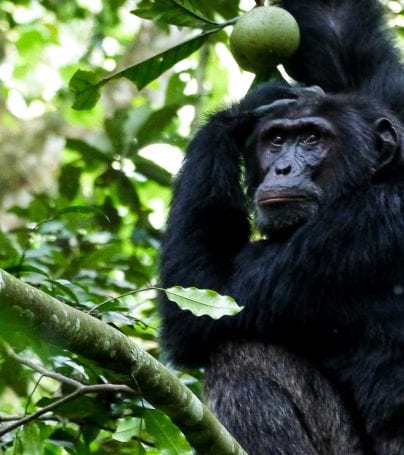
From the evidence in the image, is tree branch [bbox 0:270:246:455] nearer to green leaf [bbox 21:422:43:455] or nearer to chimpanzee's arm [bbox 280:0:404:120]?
green leaf [bbox 21:422:43:455]

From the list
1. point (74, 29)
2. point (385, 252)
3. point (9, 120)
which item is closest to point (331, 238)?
point (385, 252)

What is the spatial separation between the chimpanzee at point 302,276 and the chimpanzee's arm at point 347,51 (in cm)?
35

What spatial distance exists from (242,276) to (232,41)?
1.27 m

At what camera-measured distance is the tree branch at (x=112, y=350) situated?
3.20 metres

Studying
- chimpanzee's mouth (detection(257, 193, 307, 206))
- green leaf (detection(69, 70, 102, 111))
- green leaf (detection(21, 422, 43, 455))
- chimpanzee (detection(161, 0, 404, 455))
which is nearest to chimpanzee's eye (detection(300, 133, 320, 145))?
chimpanzee (detection(161, 0, 404, 455))

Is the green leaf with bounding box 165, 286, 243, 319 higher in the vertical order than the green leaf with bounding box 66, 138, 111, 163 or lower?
lower

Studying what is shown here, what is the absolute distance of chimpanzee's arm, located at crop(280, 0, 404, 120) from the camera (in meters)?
6.50

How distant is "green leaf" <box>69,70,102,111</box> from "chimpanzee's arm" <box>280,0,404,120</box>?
1.31 m

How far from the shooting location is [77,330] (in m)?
3.46

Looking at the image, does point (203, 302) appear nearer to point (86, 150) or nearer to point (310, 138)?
point (310, 138)

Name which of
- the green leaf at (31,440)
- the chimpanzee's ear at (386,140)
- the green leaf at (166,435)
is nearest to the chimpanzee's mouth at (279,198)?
the chimpanzee's ear at (386,140)

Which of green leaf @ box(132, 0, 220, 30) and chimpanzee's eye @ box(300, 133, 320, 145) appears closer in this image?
green leaf @ box(132, 0, 220, 30)

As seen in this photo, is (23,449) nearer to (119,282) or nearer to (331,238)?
(331,238)

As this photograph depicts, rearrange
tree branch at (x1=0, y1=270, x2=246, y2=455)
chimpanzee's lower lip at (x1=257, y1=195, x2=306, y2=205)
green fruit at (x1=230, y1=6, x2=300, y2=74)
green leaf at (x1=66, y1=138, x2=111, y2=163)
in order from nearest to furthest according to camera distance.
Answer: tree branch at (x1=0, y1=270, x2=246, y2=455)
green fruit at (x1=230, y1=6, x2=300, y2=74)
chimpanzee's lower lip at (x1=257, y1=195, x2=306, y2=205)
green leaf at (x1=66, y1=138, x2=111, y2=163)
